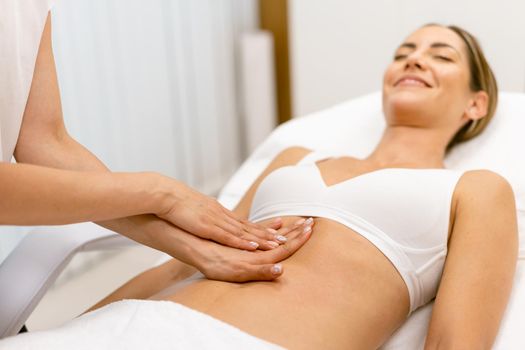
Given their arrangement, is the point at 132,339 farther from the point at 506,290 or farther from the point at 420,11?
the point at 420,11

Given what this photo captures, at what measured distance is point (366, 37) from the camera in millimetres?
2820

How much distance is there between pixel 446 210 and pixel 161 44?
1.66 metres

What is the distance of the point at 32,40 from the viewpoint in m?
1.34

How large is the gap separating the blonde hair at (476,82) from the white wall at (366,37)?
59 centimetres

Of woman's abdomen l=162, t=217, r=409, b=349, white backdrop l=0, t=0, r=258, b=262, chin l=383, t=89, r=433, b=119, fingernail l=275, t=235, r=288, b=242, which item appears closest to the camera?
woman's abdomen l=162, t=217, r=409, b=349

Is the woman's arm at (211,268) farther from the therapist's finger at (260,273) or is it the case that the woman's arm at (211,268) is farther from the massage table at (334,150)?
the massage table at (334,150)

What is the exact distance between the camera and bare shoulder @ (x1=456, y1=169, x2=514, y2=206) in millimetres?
1482

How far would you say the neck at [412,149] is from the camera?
1.83m

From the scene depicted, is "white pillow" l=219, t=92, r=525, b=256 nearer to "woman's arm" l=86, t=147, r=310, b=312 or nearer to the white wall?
"woman's arm" l=86, t=147, r=310, b=312

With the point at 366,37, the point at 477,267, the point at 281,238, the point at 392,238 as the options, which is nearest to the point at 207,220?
the point at 281,238

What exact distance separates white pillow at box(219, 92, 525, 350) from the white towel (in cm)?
46

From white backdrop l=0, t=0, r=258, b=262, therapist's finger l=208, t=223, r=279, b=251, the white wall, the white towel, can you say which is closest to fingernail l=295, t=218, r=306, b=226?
therapist's finger l=208, t=223, r=279, b=251

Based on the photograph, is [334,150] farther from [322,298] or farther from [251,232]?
[322,298]

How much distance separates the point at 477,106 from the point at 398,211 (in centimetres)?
58
